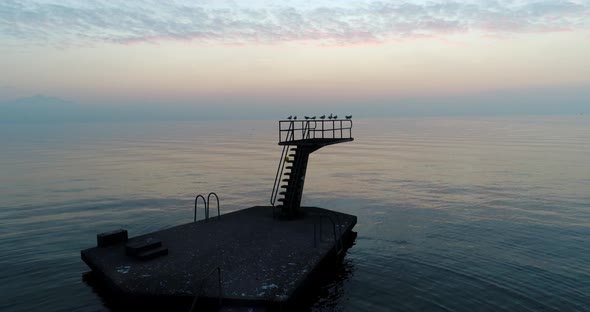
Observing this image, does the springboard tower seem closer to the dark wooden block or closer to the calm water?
the dark wooden block

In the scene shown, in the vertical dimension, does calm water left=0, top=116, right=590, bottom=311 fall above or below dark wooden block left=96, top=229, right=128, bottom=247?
below

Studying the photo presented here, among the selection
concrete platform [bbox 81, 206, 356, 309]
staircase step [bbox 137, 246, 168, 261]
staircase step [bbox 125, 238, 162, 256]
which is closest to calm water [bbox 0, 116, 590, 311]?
concrete platform [bbox 81, 206, 356, 309]

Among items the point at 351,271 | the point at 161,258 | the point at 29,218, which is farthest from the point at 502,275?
the point at 29,218

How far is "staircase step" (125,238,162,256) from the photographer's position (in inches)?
664

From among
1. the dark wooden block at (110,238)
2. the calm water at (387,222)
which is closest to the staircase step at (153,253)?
the calm water at (387,222)

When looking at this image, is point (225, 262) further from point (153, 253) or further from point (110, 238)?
point (110, 238)

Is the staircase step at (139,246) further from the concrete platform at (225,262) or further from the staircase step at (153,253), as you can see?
the staircase step at (153,253)

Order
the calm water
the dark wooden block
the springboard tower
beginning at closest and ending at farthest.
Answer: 1. the springboard tower
2. the calm water
3. the dark wooden block

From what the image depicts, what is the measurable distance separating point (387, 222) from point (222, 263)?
16.5m

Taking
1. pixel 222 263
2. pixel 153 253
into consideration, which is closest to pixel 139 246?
pixel 153 253

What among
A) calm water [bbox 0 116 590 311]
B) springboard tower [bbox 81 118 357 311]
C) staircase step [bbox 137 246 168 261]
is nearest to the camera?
springboard tower [bbox 81 118 357 311]

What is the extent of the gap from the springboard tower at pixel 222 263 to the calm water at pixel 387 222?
1609 mm

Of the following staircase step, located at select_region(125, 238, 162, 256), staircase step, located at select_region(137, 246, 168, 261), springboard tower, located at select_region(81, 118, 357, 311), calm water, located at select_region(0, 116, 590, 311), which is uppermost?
staircase step, located at select_region(125, 238, 162, 256)

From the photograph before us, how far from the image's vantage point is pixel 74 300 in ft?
53.0
